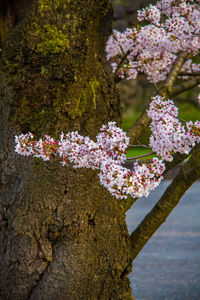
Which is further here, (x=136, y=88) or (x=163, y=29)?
(x=136, y=88)

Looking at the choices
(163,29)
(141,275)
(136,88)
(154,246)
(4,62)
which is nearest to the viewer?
(4,62)

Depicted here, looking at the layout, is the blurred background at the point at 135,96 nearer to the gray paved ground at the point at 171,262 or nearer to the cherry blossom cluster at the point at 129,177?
the gray paved ground at the point at 171,262

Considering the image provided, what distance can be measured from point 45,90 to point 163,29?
1.57m

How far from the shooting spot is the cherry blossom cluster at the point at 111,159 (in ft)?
9.39

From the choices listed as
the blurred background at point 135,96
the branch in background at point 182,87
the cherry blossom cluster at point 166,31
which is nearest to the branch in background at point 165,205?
the branch in background at point 182,87

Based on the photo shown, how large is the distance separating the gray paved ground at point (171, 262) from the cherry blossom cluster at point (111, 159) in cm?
Result: 350

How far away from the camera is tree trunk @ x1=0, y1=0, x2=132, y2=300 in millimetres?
3783

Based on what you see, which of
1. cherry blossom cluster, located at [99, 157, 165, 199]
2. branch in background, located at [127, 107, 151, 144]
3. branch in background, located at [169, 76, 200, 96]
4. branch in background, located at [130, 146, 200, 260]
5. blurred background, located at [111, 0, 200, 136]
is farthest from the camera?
blurred background, located at [111, 0, 200, 136]

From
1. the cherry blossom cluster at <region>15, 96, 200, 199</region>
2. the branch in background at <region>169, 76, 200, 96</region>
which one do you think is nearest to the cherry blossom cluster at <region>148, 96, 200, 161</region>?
the cherry blossom cluster at <region>15, 96, 200, 199</region>

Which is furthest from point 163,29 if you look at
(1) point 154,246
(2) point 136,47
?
(1) point 154,246

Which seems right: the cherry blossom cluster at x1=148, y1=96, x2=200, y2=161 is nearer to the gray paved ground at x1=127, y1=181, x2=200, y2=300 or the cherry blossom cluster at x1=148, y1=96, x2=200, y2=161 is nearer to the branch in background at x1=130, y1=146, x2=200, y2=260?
the branch in background at x1=130, y1=146, x2=200, y2=260

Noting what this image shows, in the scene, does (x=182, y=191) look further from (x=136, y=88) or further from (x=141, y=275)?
(x=136, y=88)

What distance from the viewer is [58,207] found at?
3.78 m

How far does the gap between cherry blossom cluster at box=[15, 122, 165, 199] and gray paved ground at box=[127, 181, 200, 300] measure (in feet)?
11.5
